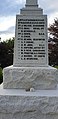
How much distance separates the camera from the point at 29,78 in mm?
4539

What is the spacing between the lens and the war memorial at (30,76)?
4031 mm

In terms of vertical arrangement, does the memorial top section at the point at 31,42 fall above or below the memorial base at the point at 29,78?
above

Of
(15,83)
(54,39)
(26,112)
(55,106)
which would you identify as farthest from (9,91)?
(54,39)

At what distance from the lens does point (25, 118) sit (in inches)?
160

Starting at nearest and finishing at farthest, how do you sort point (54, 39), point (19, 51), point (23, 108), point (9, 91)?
point (23, 108)
point (9, 91)
point (19, 51)
point (54, 39)

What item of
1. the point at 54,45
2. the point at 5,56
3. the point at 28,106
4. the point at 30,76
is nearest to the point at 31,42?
the point at 30,76

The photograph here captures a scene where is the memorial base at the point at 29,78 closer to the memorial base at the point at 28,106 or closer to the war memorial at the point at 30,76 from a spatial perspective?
the war memorial at the point at 30,76

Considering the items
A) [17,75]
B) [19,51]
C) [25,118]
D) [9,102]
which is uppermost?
[19,51]

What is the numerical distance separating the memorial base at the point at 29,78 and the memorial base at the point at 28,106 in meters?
0.52

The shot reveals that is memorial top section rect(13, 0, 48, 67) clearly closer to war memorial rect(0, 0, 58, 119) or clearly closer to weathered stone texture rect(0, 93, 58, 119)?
war memorial rect(0, 0, 58, 119)

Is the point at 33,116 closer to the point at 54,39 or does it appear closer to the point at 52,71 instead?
the point at 52,71

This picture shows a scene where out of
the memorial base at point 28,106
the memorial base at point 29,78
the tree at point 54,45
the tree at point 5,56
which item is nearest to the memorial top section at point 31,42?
the memorial base at point 29,78

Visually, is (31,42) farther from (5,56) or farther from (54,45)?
(5,56)

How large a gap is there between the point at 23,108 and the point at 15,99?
197 mm
